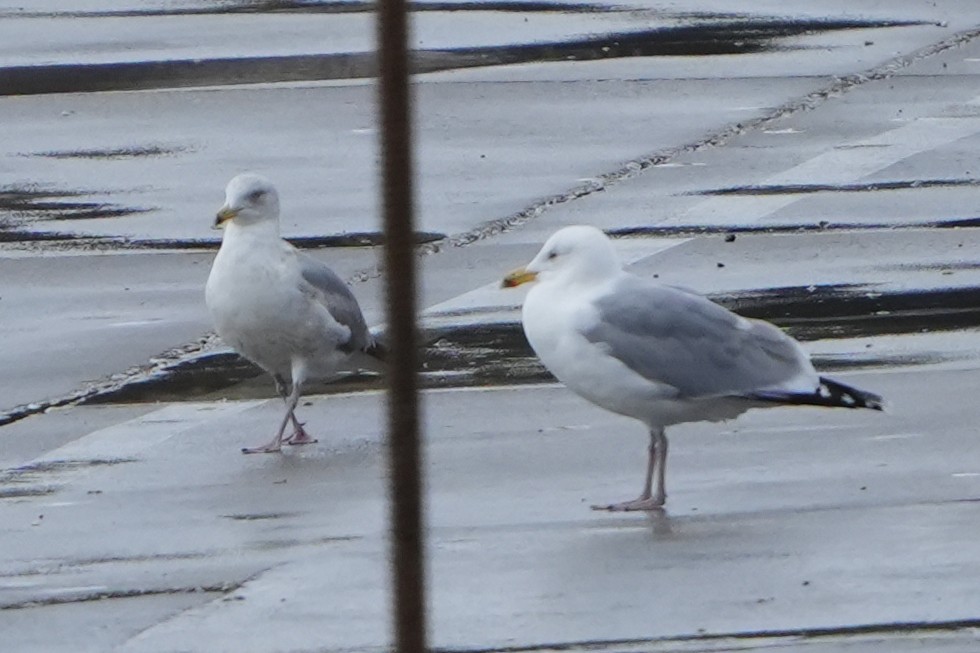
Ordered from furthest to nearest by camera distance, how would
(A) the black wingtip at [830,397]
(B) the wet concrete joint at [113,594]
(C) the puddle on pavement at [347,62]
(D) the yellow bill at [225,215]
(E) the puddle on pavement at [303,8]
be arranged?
(E) the puddle on pavement at [303,8] < (C) the puddle on pavement at [347,62] < (D) the yellow bill at [225,215] < (A) the black wingtip at [830,397] < (B) the wet concrete joint at [113,594]

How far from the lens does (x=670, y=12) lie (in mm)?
18812

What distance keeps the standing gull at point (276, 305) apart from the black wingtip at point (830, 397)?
1828 mm

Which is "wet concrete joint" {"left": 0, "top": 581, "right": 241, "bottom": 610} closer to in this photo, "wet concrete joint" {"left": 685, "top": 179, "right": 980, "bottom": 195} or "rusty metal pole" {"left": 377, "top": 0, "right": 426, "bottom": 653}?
"rusty metal pole" {"left": 377, "top": 0, "right": 426, "bottom": 653}

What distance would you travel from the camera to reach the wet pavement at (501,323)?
6336 mm

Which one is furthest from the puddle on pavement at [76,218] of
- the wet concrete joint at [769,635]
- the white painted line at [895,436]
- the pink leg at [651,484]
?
the wet concrete joint at [769,635]

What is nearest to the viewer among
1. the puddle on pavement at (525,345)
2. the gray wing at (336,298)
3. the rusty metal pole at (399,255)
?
the rusty metal pole at (399,255)

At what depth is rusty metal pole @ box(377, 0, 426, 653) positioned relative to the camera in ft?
9.57

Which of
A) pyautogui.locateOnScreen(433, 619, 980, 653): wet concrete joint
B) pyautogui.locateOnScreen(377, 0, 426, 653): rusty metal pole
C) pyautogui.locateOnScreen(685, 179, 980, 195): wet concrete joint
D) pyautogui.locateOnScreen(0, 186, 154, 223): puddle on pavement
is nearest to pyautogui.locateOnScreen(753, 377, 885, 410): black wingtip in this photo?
pyautogui.locateOnScreen(433, 619, 980, 653): wet concrete joint

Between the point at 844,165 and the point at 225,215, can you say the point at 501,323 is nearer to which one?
the point at 225,215

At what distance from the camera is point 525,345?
960 centimetres

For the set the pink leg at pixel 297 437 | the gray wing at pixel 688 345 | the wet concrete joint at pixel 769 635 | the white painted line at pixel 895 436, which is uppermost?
the gray wing at pixel 688 345

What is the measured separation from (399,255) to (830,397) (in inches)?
177

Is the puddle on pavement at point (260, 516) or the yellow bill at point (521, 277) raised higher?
the yellow bill at point (521, 277)

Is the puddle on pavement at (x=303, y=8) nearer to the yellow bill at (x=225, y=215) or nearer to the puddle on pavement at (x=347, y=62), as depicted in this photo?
the puddle on pavement at (x=347, y=62)
